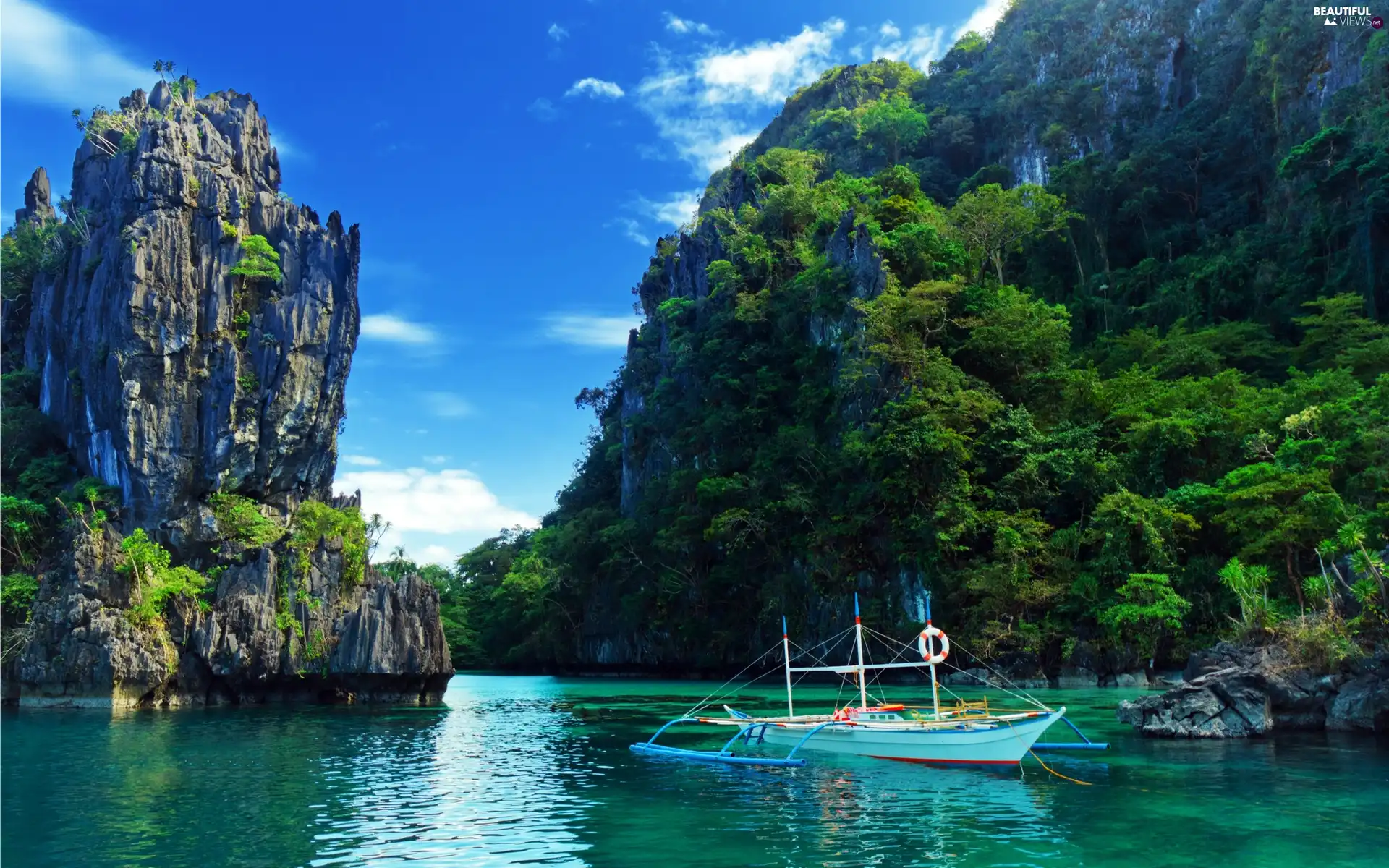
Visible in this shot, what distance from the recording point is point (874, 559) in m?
41.4

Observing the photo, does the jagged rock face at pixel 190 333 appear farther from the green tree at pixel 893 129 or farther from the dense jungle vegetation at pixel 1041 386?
the green tree at pixel 893 129

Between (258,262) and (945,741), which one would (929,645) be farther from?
(258,262)

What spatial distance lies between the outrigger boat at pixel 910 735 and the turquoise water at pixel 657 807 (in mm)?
400

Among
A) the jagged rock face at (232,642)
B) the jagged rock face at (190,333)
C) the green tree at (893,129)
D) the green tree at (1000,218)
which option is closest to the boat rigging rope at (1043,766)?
the jagged rock face at (232,642)

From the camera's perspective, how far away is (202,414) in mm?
41219

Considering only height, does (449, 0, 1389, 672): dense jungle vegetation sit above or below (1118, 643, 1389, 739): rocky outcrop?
above

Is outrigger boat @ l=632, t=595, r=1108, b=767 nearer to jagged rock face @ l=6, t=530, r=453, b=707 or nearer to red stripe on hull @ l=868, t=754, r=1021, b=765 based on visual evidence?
red stripe on hull @ l=868, t=754, r=1021, b=765

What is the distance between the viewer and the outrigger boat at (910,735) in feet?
52.8

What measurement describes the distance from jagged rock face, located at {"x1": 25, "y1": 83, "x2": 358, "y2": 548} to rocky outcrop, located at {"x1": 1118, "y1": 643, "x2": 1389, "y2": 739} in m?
36.0

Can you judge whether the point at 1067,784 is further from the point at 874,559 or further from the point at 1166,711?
the point at 874,559

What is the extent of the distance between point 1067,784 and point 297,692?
30548 mm

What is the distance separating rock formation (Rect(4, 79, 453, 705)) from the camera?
33.5 metres

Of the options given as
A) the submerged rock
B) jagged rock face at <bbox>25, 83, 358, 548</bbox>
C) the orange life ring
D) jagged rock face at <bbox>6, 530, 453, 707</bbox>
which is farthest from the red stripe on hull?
jagged rock face at <bbox>25, 83, 358, 548</bbox>

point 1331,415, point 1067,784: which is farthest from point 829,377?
point 1067,784
